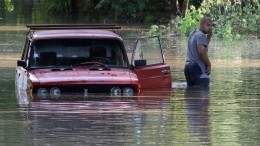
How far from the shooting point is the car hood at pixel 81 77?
1501 centimetres

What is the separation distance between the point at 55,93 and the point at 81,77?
1.61ft

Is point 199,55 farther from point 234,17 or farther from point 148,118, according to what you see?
point 234,17

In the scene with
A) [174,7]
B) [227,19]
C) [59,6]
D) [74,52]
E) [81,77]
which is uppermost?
[74,52]

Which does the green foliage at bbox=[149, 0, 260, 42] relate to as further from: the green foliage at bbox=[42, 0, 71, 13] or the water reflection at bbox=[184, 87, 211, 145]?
the green foliage at bbox=[42, 0, 71, 13]

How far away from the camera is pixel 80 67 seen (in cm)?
1578

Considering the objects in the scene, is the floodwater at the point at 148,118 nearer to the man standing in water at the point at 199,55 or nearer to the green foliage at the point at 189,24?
the man standing in water at the point at 199,55

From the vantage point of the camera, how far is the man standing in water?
17.1 m

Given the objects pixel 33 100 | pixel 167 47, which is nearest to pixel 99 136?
pixel 33 100

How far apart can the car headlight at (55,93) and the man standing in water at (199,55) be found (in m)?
3.16

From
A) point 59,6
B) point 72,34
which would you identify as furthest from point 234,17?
point 59,6

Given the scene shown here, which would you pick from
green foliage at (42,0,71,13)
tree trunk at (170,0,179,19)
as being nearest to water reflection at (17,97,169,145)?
tree trunk at (170,0,179,19)

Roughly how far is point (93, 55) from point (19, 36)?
22.6 metres

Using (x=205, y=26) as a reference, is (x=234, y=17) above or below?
below

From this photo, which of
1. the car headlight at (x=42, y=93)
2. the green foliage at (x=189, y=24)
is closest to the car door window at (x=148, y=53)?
the car headlight at (x=42, y=93)
